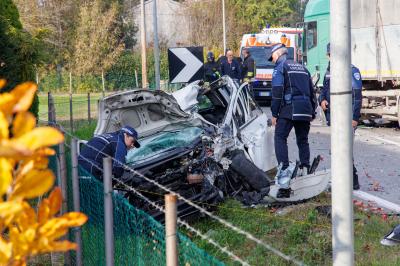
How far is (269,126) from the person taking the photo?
30.5ft

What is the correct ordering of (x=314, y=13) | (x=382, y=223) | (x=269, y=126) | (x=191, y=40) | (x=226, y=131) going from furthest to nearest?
(x=191, y=40)
(x=314, y=13)
(x=269, y=126)
(x=226, y=131)
(x=382, y=223)

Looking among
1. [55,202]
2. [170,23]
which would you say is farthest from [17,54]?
[170,23]

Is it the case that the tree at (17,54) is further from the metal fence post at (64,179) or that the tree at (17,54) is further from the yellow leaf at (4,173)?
the yellow leaf at (4,173)

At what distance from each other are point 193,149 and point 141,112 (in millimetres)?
1314

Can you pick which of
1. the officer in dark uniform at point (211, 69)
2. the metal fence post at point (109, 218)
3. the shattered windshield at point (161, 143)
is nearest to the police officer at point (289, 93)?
the shattered windshield at point (161, 143)

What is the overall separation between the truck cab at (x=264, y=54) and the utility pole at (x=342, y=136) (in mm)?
19307

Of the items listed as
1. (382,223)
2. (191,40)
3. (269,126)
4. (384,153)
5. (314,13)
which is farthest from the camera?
(191,40)

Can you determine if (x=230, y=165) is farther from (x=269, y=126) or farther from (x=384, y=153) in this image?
(x=384, y=153)

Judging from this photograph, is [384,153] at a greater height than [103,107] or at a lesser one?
lesser

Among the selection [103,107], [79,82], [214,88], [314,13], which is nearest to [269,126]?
[214,88]

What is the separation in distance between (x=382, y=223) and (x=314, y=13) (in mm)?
13234

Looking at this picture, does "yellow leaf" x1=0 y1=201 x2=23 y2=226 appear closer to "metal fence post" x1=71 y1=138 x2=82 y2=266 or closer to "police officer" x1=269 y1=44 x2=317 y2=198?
"metal fence post" x1=71 y1=138 x2=82 y2=266

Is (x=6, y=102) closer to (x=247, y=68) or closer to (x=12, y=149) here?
(x=12, y=149)

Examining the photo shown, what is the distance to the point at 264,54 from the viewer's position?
2328 centimetres
